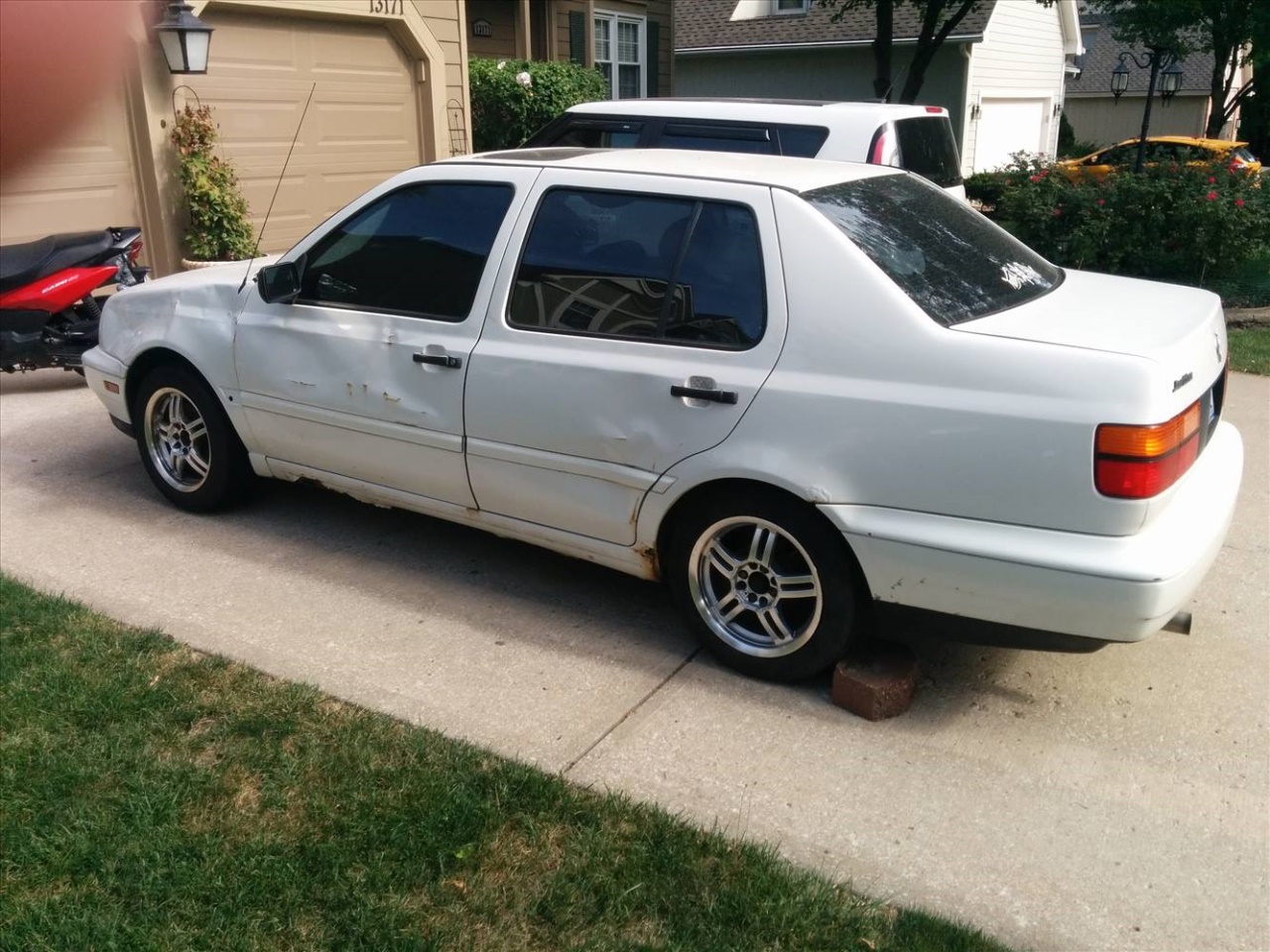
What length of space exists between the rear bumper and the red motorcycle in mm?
5498

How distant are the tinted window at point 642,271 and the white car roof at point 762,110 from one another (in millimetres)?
3754

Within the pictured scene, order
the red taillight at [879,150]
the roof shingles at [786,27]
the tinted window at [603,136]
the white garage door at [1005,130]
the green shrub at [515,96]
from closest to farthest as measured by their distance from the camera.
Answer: the red taillight at [879,150]
the tinted window at [603,136]
the green shrub at [515,96]
the roof shingles at [786,27]
the white garage door at [1005,130]

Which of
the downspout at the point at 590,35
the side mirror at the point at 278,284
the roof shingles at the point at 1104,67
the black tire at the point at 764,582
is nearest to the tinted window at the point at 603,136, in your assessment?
the side mirror at the point at 278,284

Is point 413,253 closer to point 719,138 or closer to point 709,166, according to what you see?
point 709,166

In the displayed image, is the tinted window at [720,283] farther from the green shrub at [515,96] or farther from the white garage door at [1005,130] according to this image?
the white garage door at [1005,130]

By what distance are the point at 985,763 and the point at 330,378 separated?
296cm

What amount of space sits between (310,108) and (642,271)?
7.48 metres

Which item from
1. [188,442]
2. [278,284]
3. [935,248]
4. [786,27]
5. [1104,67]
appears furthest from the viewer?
[1104,67]

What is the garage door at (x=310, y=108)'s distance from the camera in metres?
9.70

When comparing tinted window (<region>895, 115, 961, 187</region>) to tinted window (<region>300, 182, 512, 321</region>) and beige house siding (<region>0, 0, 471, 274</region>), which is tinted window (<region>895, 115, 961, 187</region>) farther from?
beige house siding (<region>0, 0, 471, 274</region>)

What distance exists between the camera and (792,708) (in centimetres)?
393

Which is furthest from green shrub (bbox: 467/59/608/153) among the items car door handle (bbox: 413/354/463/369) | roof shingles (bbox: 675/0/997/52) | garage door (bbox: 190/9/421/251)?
roof shingles (bbox: 675/0/997/52)

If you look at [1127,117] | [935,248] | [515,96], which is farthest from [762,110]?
[1127,117]

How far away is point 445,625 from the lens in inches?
177
